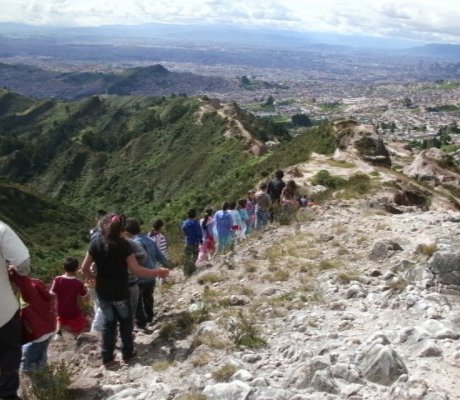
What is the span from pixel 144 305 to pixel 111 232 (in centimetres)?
241

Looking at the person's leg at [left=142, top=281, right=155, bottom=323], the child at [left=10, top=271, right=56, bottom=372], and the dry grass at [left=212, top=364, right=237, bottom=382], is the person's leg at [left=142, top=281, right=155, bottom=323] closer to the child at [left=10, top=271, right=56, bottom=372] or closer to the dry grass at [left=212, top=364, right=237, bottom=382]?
the child at [left=10, top=271, right=56, bottom=372]

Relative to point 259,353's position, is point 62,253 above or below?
below

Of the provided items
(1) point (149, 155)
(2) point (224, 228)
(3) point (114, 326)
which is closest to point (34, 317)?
(3) point (114, 326)

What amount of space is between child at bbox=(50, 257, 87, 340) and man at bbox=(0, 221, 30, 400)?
169cm

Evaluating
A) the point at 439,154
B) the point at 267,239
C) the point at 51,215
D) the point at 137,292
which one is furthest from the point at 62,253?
the point at 137,292

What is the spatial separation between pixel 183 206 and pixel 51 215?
876 inches

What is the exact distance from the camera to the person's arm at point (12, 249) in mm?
4742

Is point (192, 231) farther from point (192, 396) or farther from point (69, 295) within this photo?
point (192, 396)

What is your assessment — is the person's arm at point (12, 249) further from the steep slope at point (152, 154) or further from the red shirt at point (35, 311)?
the steep slope at point (152, 154)

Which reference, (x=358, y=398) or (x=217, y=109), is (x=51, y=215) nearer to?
(x=217, y=109)

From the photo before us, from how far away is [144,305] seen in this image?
7.83 m

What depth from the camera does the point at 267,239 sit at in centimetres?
1238

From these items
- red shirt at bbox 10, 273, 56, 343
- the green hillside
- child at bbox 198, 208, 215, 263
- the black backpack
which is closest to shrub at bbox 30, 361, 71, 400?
red shirt at bbox 10, 273, 56, 343

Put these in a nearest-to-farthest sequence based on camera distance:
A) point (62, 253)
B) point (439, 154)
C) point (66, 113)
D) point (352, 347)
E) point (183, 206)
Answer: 1. point (352, 347)
2. point (439, 154)
3. point (183, 206)
4. point (62, 253)
5. point (66, 113)
